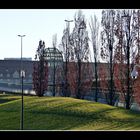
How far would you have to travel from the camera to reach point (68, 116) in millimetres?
25312

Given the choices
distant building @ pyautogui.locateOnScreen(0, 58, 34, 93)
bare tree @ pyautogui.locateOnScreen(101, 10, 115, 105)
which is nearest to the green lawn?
bare tree @ pyautogui.locateOnScreen(101, 10, 115, 105)

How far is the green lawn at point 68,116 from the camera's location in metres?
22.1

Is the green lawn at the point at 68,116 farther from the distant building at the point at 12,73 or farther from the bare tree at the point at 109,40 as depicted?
the distant building at the point at 12,73

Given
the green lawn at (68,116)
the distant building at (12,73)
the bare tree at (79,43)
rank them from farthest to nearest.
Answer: the distant building at (12,73), the bare tree at (79,43), the green lawn at (68,116)

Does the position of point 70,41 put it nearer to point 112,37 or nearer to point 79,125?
point 112,37

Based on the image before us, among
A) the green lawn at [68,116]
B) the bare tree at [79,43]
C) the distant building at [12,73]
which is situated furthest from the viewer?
the distant building at [12,73]

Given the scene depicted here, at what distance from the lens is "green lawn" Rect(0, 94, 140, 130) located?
870 inches

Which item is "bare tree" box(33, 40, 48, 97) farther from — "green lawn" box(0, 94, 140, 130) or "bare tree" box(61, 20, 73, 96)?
"green lawn" box(0, 94, 140, 130)

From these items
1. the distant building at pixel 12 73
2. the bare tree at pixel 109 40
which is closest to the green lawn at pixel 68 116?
the bare tree at pixel 109 40

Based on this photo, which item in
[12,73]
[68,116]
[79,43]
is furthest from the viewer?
[12,73]

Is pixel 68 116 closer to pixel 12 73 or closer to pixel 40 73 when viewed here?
pixel 40 73

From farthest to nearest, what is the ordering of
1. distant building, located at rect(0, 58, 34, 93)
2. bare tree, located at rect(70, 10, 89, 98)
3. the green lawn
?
1. distant building, located at rect(0, 58, 34, 93)
2. bare tree, located at rect(70, 10, 89, 98)
3. the green lawn

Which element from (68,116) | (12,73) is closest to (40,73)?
(68,116)
